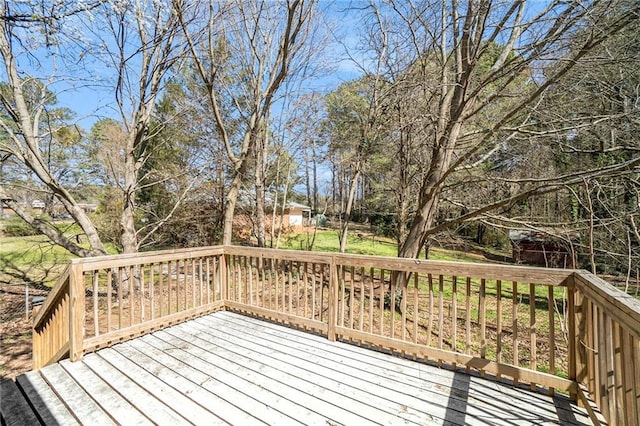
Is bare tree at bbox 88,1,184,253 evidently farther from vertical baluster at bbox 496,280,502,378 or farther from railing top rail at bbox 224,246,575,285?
vertical baluster at bbox 496,280,502,378

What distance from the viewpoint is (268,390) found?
96.3 inches

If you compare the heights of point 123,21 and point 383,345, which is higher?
point 123,21

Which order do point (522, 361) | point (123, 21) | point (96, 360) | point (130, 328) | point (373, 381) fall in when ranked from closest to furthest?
point (373, 381)
point (96, 360)
point (130, 328)
point (522, 361)
point (123, 21)

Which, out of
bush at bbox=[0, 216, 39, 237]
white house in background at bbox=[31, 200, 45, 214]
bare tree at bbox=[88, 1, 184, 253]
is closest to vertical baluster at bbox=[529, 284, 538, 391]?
bare tree at bbox=[88, 1, 184, 253]

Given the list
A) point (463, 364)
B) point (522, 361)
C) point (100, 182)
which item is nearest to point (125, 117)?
point (100, 182)

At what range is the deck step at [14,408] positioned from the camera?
6.91ft

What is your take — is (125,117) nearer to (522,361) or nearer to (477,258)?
(522,361)

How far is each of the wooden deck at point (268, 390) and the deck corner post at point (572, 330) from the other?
20 centimetres

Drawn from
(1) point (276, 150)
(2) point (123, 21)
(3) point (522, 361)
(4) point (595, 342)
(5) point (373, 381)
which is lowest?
(3) point (522, 361)

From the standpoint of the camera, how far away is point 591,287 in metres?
1.96

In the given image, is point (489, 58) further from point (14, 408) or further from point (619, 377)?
point (14, 408)

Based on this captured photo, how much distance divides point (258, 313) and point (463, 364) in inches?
99.6

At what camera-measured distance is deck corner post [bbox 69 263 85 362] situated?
9.50 feet

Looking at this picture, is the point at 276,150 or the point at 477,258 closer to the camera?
the point at 276,150
